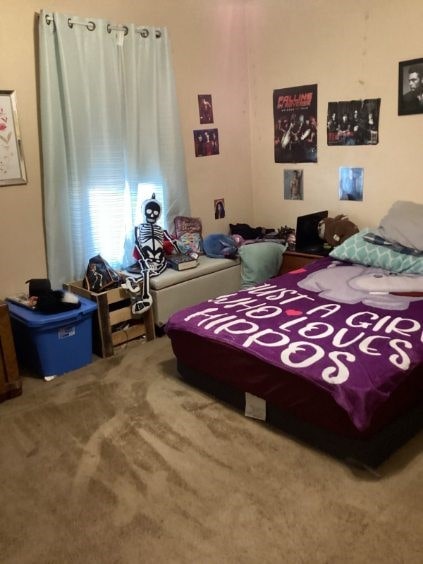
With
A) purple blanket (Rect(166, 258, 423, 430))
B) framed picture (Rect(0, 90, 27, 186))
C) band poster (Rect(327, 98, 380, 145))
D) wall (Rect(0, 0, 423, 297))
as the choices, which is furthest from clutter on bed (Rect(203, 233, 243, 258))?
framed picture (Rect(0, 90, 27, 186))

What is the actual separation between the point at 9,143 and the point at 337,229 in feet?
7.35

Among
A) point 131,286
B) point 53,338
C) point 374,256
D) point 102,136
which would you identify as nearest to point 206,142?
point 102,136

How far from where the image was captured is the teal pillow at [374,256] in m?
2.98

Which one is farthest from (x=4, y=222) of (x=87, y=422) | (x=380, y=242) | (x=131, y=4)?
(x=380, y=242)

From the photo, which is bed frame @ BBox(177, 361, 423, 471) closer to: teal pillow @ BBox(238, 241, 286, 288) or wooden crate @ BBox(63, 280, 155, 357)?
wooden crate @ BBox(63, 280, 155, 357)

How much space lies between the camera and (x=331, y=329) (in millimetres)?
2383

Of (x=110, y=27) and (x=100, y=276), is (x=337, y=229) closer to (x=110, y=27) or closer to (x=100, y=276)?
(x=100, y=276)

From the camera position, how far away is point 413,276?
9.53ft

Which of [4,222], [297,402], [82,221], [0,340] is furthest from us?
[82,221]

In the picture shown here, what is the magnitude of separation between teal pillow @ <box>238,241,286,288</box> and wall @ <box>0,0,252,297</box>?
573mm

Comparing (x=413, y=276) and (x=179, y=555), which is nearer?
(x=179, y=555)

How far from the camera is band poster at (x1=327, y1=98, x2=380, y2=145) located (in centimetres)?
351

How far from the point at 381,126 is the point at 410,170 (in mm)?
363

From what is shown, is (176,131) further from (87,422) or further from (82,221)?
(87,422)
